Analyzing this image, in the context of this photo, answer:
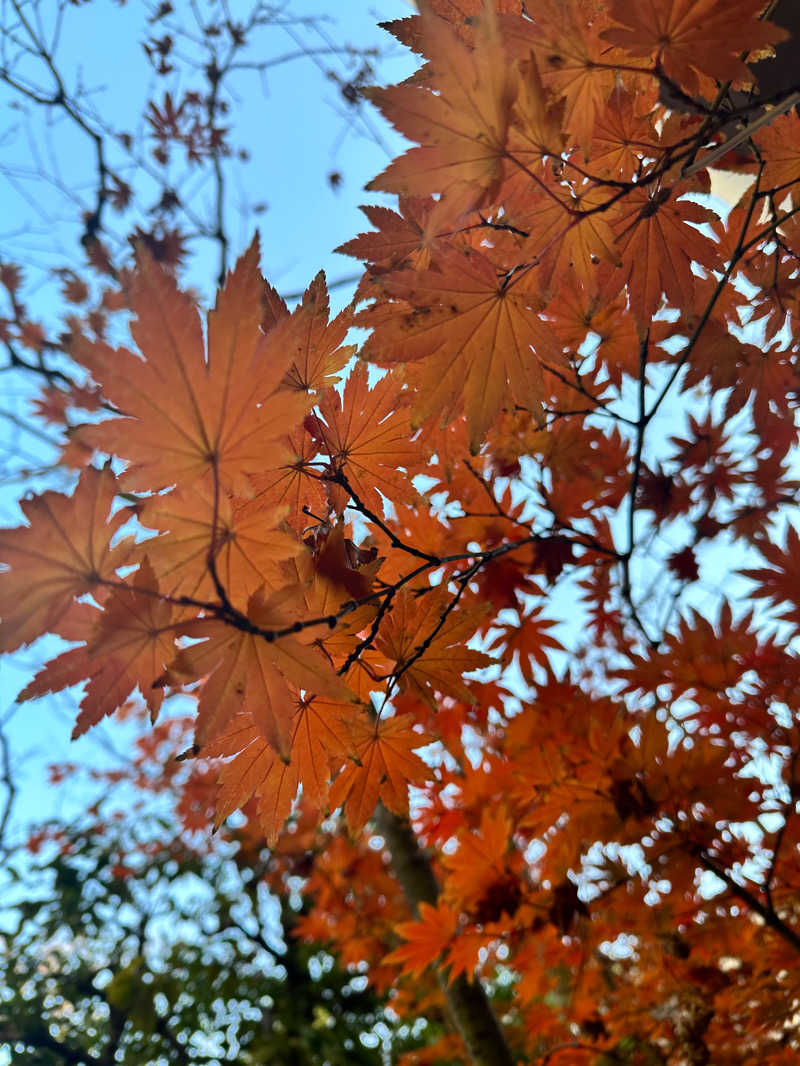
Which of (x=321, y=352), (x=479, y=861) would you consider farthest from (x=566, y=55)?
(x=479, y=861)

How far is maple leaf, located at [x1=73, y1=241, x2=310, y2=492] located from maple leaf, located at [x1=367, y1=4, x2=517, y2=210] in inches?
7.3

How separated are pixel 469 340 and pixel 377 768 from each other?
1.62 feet

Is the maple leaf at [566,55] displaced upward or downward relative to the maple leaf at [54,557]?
upward

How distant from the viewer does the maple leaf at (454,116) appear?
477 mm

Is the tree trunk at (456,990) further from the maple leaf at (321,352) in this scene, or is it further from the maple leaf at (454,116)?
the maple leaf at (454,116)

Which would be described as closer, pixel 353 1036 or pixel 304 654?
pixel 304 654

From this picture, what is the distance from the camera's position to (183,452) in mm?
484

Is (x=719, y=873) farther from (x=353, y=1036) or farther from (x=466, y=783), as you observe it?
(x=353, y=1036)

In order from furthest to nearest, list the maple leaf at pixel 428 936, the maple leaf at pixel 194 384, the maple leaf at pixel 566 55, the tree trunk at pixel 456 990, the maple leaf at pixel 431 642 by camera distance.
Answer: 1. the tree trunk at pixel 456 990
2. the maple leaf at pixel 428 936
3. the maple leaf at pixel 431 642
4. the maple leaf at pixel 566 55
5. the maple leaf at pixel 194 384

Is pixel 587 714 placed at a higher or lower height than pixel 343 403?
lower

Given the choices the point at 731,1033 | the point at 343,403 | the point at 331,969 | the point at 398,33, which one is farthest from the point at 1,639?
the point at 331,969

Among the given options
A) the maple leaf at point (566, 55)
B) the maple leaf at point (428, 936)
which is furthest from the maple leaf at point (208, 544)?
the maple leaf at point (428, 936)

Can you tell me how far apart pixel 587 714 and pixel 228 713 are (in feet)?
3.07

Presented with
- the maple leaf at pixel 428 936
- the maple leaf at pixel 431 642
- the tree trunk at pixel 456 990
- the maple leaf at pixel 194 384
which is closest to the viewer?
the maple leaf at pixel 194 384
